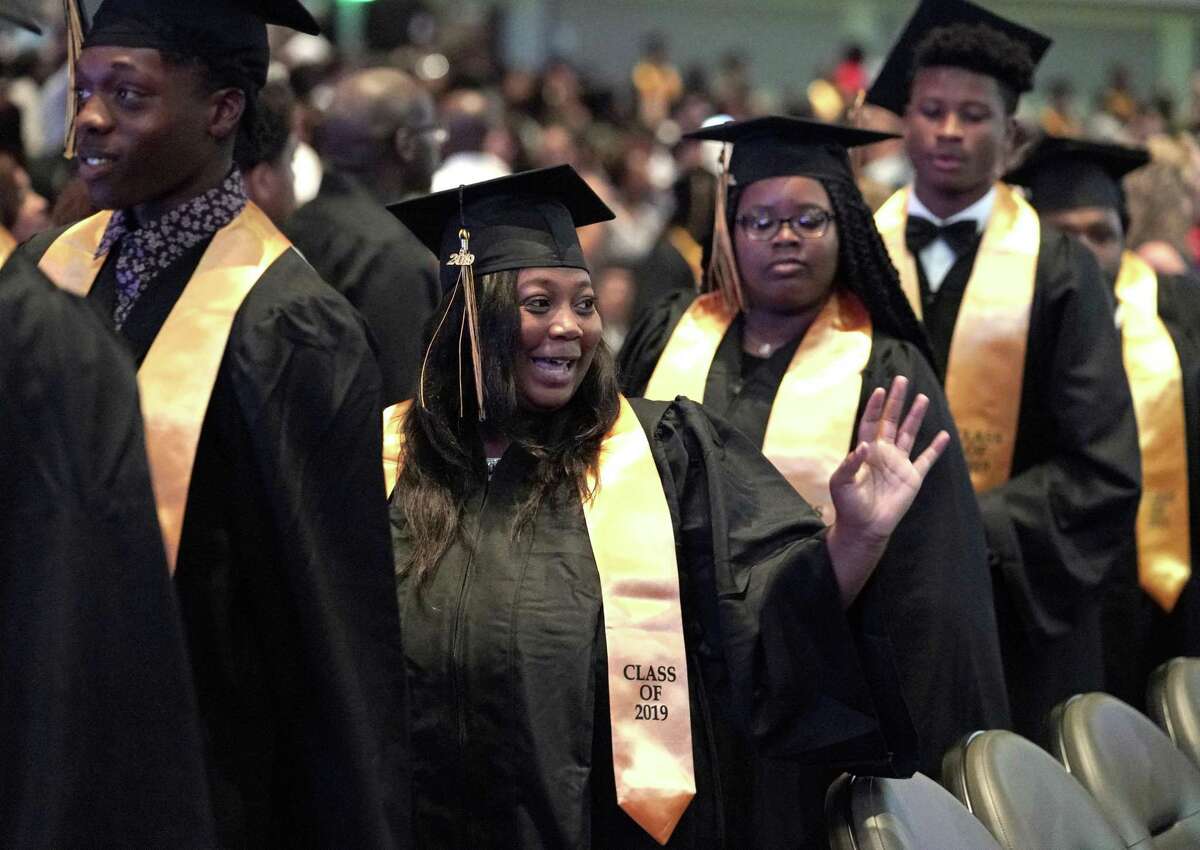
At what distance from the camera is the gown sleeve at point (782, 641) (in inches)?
124

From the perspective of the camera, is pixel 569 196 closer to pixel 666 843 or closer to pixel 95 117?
pixel 95 117

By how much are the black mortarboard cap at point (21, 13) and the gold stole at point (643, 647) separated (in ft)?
4.20

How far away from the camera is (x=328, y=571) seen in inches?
108

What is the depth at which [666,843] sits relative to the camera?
3.21 m

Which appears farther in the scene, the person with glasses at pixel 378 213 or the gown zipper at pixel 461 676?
the person with glasses at pixel 378 213

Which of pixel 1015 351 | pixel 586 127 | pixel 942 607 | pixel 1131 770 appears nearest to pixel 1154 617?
pixel 1015 351

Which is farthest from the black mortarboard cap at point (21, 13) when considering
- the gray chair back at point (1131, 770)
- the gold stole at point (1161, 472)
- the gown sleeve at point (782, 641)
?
the gold stole at point (1161, 472)

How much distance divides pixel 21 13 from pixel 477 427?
1.33 m

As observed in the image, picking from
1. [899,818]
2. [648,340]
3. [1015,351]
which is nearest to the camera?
[899,818]

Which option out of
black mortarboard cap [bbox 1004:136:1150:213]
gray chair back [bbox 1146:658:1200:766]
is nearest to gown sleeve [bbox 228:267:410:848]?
gray chair back [bbox 1146:658:1200:766]

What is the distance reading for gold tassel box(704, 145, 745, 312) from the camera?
4.36 meters

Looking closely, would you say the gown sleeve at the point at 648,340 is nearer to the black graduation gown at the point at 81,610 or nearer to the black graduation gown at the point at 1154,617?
the black graduation gown at the point at 1154,617

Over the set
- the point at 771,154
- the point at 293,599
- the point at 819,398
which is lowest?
the point at 293,599

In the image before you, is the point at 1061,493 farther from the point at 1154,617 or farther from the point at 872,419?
the point at 872,419
